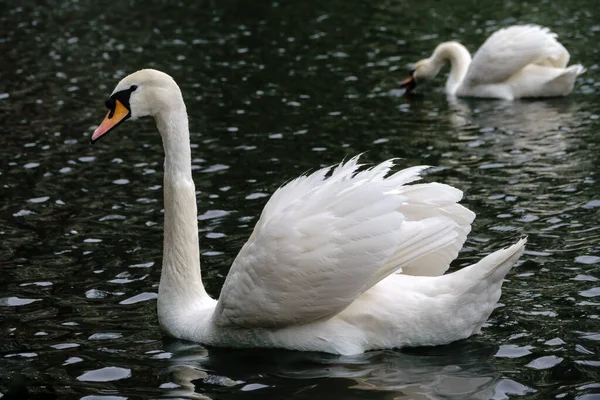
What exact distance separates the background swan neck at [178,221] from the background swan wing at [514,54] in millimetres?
9207

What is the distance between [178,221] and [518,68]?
944 cm

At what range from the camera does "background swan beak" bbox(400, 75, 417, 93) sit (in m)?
16.0

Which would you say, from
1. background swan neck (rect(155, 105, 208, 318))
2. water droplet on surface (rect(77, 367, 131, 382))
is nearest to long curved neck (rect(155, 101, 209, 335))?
background swan neck (rect(155, 105, 208, 318))

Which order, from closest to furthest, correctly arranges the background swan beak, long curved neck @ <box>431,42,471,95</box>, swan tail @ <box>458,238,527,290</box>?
1. swan tail @ <box>458,238,527,290</box>
2. the background swan beak
3. long curved neck @ <box>431,42,471,95</box>

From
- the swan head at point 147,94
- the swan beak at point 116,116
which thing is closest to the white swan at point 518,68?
the swan head at point 147,94

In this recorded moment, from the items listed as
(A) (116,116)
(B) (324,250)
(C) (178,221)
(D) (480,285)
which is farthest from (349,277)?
(A) (116,116)

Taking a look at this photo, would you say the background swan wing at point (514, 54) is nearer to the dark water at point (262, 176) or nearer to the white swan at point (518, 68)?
the white swan at point (518, 68)

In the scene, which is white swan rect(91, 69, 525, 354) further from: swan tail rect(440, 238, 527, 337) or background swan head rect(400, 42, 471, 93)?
background swan head rect(400, 42, 471, 93)

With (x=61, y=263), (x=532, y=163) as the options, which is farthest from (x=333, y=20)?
(x=61, y=263)

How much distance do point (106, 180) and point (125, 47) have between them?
900 centimetres

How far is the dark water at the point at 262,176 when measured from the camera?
6.29 m

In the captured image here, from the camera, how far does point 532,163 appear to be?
11.3 m

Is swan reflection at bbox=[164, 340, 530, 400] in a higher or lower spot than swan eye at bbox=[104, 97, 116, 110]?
lower

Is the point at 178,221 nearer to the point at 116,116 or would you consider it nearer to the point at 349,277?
the point at 116,116
